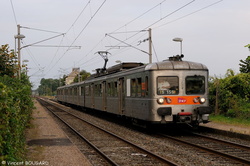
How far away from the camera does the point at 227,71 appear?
2303cm

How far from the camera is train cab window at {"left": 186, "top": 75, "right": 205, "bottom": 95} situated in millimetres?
14281

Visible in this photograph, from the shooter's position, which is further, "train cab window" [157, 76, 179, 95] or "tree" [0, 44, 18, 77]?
"tree" [0, 44, 18, 77]

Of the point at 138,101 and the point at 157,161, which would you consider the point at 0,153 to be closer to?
the point at 157,161

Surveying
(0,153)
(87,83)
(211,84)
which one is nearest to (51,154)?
(0,153)

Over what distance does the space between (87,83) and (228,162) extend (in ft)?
72.2

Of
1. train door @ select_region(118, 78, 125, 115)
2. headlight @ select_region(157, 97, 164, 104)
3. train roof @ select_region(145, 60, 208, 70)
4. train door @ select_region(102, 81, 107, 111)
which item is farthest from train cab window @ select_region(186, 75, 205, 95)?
train door @ select_region(102, 81, 107, 111)

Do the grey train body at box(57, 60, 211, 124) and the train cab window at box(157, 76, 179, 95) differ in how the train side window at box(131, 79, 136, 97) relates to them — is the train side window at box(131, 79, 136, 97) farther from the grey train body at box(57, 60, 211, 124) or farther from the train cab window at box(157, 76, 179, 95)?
the train cab window at box(157, 76, 179, 95)

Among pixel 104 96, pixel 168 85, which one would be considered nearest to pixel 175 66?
pixel 168 85

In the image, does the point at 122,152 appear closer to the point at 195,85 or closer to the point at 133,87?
the point at 195,85

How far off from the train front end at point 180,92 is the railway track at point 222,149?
0.81 meters

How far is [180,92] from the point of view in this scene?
1407 centimetres

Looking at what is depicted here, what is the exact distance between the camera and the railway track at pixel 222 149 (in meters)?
8.98

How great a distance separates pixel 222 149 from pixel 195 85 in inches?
162

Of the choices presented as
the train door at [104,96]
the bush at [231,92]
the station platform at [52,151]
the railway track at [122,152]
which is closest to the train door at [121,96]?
the railway track at [122,152]
